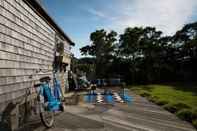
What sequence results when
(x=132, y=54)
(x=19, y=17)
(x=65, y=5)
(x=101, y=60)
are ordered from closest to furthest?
(x=19, y=17), (x=65, y=5), (x=132, y=54), (x=101, y=60)

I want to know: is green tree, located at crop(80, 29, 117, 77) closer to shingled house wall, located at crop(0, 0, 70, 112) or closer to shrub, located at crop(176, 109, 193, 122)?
shingled house wall, located at crop(0, 0, 70, 112)

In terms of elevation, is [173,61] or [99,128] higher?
[173,61]

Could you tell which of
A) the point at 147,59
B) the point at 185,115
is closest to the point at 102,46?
the point at 147,59

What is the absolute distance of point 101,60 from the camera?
2697 centimetres

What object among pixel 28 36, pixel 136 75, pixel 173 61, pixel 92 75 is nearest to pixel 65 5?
pixel 28 36

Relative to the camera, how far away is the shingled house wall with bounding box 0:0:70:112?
4469 mm

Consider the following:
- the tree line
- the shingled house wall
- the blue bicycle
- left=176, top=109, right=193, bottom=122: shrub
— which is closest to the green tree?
the tree line

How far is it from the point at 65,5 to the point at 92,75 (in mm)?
13171

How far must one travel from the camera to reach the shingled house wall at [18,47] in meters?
4.47

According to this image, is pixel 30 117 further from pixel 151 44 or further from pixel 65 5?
Result: pixel 151 44

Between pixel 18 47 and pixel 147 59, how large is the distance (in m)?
20.7

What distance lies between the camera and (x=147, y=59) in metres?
24.8

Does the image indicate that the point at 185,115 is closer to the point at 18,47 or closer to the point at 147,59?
the point at 18,47

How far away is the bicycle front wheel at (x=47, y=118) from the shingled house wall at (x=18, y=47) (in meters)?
0.72
